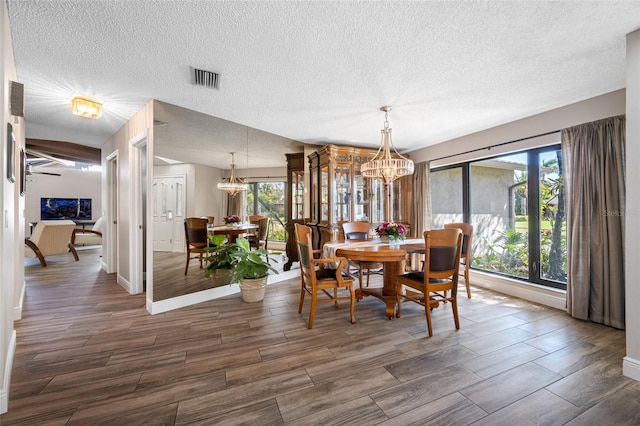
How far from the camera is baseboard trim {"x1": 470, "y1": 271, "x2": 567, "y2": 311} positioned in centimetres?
313

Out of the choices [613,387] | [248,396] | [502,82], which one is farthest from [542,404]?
[502,82]

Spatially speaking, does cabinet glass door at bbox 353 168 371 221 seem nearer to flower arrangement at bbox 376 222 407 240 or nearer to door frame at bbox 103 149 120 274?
flower arrangement at bbox 376 222 407 240

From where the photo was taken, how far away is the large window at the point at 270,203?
4121 millimetres

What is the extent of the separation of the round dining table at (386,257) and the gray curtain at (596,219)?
1635 mm

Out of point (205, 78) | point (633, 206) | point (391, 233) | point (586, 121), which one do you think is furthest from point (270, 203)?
point (586, 121)

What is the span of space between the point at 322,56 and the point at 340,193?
2699 mm

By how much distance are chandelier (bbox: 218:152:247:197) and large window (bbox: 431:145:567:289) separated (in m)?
3.53

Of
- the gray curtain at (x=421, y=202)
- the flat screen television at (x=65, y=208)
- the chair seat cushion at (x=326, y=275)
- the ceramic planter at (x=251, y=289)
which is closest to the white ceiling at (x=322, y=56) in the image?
the gray curtain at (x=421, y=202)

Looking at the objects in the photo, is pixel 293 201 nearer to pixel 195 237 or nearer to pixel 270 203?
pixel 270 203

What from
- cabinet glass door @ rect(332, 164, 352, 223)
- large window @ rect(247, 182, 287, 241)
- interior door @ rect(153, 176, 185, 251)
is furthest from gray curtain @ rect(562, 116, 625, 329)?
interior door @ rect(153, 176, 185, 251)

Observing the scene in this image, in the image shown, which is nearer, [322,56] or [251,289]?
[322,56]

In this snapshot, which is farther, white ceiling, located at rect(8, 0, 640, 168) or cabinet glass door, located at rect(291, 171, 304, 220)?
cabinet glass door, located at rect(291, 171, 304, 220)

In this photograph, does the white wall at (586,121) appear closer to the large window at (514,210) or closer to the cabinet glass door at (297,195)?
the large window at (514,210)

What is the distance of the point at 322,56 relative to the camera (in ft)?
6.89
